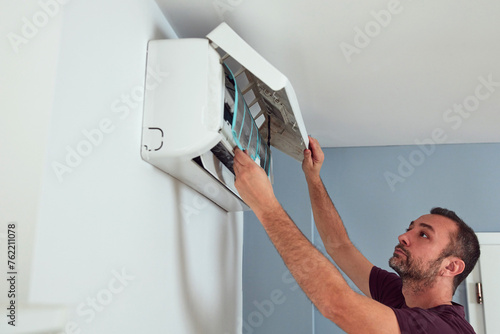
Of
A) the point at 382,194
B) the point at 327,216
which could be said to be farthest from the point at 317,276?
the point at 382,194

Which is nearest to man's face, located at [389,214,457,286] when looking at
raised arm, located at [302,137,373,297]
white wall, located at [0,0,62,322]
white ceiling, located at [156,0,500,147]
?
raised arm, located at [302,137,373,297]

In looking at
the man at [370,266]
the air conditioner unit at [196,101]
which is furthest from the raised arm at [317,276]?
the air conditioner unit at [196,101]

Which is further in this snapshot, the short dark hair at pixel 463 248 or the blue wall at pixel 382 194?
the blue wall at pixel 382 194

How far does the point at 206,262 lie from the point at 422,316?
78 centimetres

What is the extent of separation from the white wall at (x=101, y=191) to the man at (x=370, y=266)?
1.00ft

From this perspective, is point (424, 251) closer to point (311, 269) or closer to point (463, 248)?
point (463, 248)

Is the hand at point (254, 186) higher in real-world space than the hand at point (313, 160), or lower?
lower

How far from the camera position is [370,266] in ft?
6.03

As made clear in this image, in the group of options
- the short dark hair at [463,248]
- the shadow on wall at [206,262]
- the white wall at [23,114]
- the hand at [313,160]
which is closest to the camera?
the white wall at [23,114]

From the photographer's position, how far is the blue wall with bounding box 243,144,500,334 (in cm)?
242

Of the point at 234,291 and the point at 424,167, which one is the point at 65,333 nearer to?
the point at 234,291

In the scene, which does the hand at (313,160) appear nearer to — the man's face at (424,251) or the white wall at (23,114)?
the man's face at (424,251)

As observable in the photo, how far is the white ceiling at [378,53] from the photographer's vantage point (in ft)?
4.21

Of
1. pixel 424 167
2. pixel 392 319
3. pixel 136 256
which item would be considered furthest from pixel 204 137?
pixel 424 167
